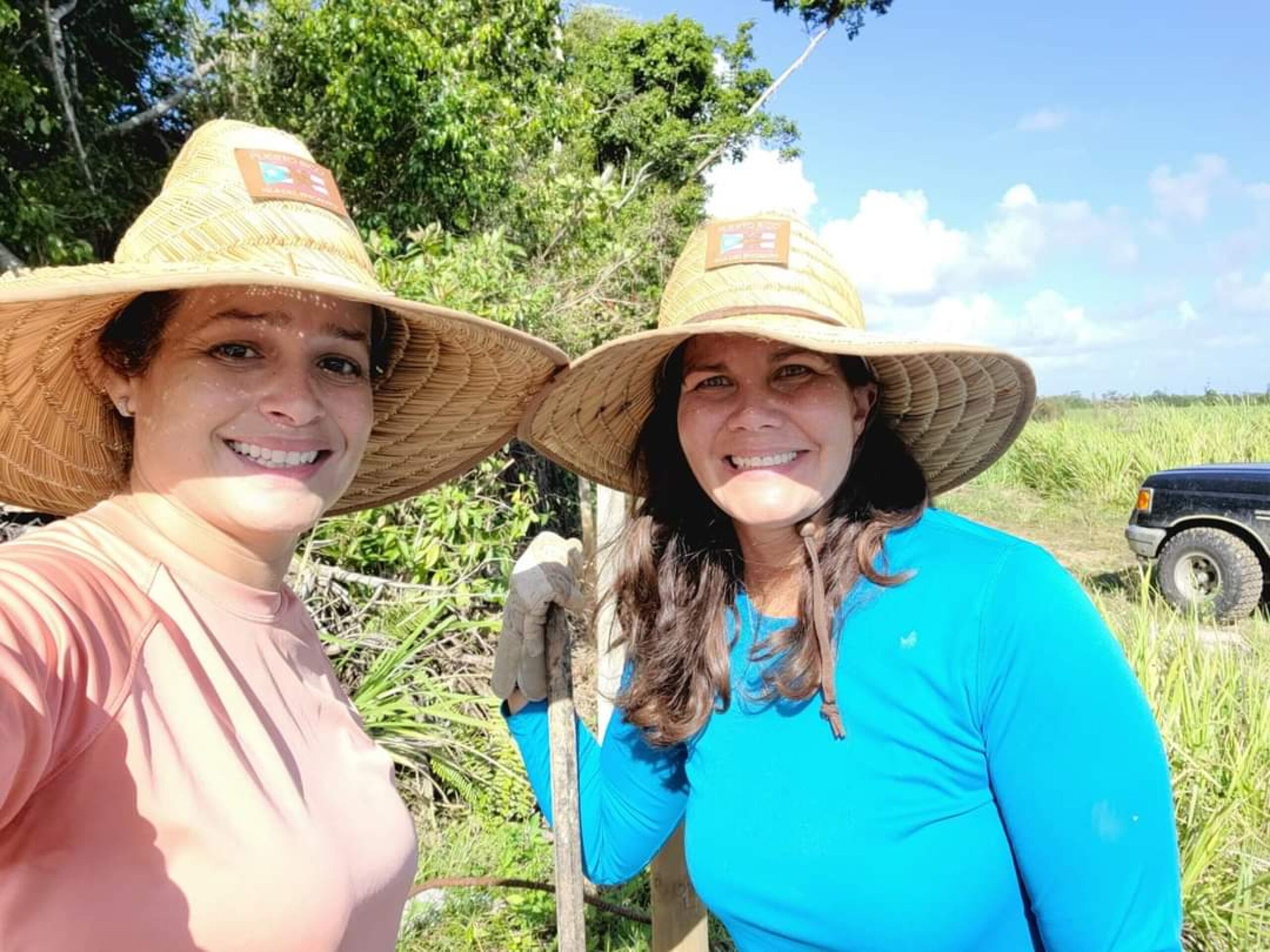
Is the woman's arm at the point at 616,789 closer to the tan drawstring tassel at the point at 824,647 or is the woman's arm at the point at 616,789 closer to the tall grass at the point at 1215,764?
the tan drawstring tassel at the point at 824,647

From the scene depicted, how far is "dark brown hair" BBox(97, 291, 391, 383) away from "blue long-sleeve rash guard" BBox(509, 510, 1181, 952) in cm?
118

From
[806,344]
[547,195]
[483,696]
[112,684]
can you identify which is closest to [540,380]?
[806,344]

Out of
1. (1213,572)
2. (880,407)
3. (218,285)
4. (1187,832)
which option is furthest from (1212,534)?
(218,285)

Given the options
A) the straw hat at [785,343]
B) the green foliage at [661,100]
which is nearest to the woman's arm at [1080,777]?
the straw hat at [785,343]

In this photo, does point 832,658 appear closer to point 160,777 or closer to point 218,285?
point 160,777

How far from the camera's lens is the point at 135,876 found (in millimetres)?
960

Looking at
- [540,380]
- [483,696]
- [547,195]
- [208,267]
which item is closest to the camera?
[208,267]

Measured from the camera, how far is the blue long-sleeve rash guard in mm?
1260

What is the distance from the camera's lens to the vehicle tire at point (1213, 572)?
23.1ft

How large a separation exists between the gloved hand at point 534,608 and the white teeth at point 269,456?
649 millimetres

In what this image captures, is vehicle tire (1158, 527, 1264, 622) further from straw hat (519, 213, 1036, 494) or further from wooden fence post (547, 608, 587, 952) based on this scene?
wooden fence post (547, 608, 587, 952)

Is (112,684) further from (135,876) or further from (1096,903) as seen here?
(1096,903)

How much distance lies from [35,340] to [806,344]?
4.22ft

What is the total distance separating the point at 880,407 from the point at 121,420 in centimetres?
153
